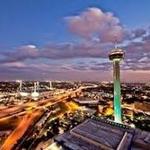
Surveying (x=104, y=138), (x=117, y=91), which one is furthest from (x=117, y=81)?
(x=104, y=138)

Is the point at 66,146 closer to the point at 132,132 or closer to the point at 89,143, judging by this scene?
the point at 89,143

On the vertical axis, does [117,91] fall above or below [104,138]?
above

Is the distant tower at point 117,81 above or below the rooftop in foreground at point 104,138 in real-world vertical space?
above

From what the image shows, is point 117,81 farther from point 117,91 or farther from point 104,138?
point 104,138

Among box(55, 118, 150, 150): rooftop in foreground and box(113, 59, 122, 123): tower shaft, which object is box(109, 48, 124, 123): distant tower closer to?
box(113, 59, 122, 123): tower shaft

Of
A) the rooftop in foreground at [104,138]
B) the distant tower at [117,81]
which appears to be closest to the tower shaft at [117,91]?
the distant tower at [117,81]

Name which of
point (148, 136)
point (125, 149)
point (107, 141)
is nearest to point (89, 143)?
point (107, 141)

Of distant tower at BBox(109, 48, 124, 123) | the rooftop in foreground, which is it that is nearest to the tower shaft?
distant tower at BBox(109, 48, 124, 123)

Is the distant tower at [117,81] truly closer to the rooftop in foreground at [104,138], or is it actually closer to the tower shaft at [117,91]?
the tower shaft at [117,91]

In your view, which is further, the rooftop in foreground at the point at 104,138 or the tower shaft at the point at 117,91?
the tower shaft at the point at 117,91

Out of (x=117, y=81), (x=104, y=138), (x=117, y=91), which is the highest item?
(x=117, y=81)
